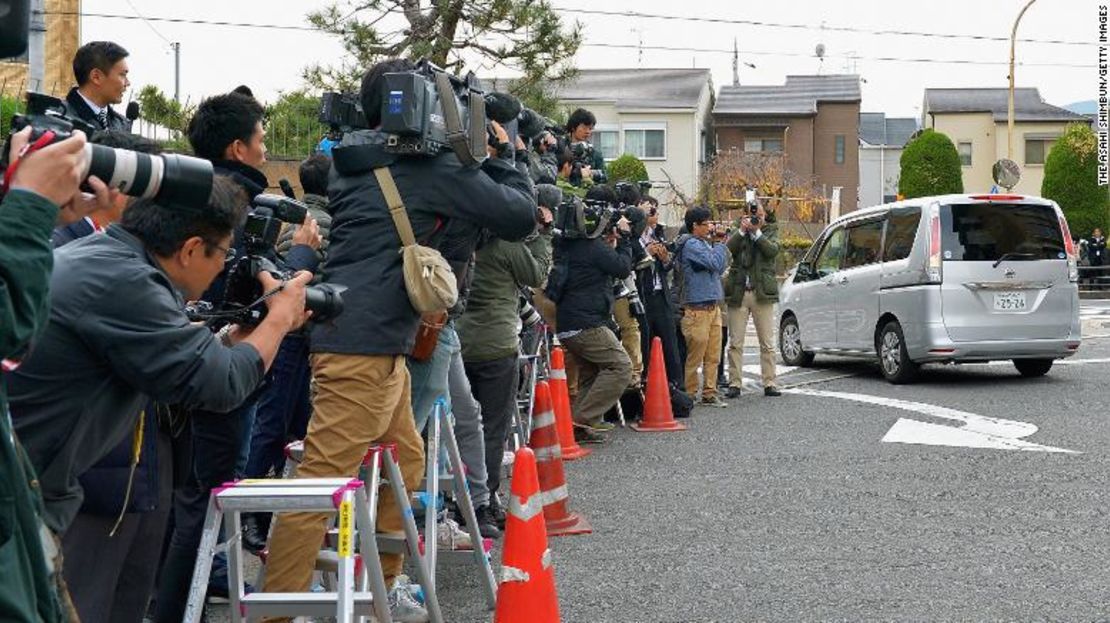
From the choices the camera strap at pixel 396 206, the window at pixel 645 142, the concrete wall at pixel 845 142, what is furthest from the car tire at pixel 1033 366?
the concrete wall at pixel 845 142

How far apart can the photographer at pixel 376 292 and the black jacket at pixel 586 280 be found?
4.74 meters

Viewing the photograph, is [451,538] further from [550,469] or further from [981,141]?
[981,141]

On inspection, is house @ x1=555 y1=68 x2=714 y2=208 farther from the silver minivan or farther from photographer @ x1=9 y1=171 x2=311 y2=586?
photographer @ x1=9 y1=171 x2=311 y2=586

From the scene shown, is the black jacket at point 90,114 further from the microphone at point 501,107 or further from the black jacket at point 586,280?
the black jacket at point 586,280

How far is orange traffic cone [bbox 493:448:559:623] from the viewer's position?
4621 millimetres

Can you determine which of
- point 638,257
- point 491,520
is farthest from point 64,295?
point 638,257

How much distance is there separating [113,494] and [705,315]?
8.74 metres

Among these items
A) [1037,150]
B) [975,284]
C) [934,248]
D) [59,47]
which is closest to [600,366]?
[934,248]

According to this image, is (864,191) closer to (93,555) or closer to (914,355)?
(914,355)

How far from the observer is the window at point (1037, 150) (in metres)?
55.4

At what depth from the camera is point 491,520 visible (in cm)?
668

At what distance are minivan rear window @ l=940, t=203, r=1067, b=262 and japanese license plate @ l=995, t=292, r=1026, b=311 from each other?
340 millimetres

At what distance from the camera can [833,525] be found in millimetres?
6984

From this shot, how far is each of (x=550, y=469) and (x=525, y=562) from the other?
2124mm
